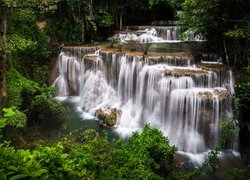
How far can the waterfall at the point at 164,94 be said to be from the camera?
34.3 feet

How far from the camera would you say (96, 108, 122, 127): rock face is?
496 inches

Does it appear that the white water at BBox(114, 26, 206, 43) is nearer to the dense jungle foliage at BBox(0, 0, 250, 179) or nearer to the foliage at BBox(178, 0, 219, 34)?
the dense jungle foliage at BBox(0, 0, 250, 179)

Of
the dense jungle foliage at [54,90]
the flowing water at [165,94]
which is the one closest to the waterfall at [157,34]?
the dense jungle foliage at [54,90]

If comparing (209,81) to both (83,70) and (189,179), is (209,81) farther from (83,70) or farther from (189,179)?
(83,70)

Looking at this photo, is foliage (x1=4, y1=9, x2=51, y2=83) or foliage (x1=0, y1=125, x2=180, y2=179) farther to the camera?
foliage (x1=4, y1=9, x2=51, y2=83)

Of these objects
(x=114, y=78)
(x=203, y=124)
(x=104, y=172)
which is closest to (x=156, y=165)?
(x=104, y=172)

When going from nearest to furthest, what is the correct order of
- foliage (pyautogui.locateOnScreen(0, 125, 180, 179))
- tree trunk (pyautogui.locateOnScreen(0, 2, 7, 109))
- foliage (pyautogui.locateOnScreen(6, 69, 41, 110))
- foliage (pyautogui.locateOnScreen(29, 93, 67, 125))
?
foliage (pyautogui.locateOnScreen(0, 125, 180, 179))
tree trunk (pyautogui.locateOnScreen(0, 2, 7, 109))
foliage (pyautogui.locateOnScreen(6, 69, 41, 110))
foliage (pyautogui.locateOnScreen(29, 93, 67, 125))

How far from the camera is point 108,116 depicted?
12.8m

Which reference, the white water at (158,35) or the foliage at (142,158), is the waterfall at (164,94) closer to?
the foliage at (142,158)

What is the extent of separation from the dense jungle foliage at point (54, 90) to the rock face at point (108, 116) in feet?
4.21

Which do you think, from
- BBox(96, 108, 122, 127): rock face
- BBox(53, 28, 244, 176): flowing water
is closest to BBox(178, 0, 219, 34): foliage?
BBox(53, 28, 244, 176): flowing water

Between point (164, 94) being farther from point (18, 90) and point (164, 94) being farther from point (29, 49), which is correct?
point (29, 49)

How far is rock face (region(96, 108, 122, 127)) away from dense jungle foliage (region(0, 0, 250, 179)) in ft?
4.21

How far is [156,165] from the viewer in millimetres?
7129
